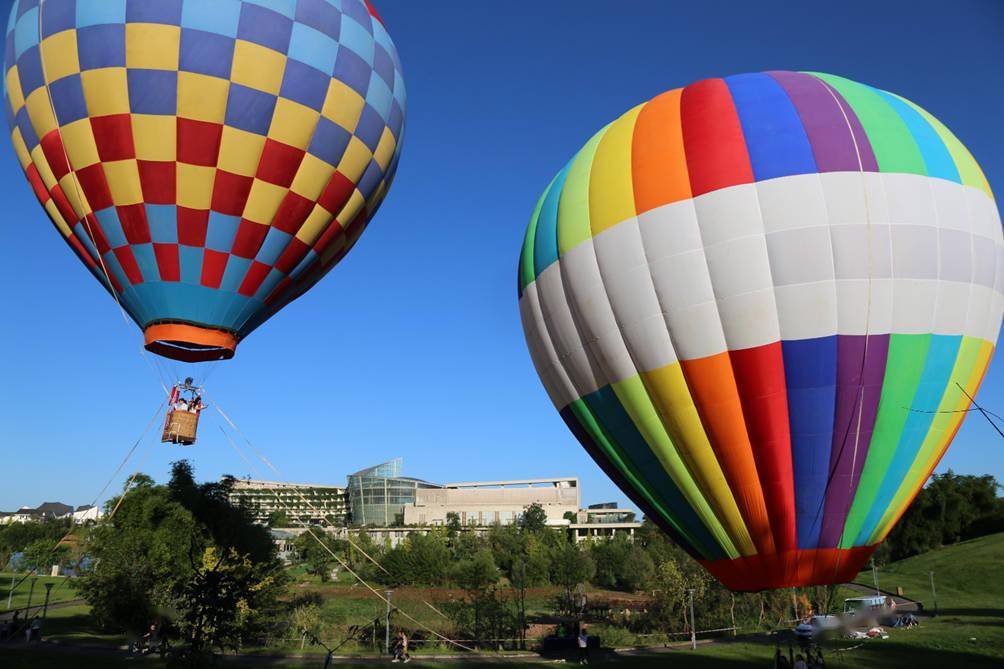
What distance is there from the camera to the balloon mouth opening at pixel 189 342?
42.3 feet

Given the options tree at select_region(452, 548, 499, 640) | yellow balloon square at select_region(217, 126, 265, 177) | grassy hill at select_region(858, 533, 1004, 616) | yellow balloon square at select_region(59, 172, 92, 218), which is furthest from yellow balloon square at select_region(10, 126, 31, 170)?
grassy hill at select_region(858, 533, 1004, 616)

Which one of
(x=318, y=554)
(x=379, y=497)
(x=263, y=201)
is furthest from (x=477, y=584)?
(x=379, y=497)

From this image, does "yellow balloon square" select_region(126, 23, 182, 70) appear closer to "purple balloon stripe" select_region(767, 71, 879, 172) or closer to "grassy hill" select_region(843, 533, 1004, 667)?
"purple balloon stripe" select_region(767, 71, 879, 172)

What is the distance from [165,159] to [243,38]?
2661 mm

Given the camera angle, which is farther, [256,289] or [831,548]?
[256,289]

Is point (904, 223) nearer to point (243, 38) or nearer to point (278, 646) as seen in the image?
point (243, 38)

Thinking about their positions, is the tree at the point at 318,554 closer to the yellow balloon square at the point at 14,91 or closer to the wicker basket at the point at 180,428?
the wicker basket at the point at 180,428

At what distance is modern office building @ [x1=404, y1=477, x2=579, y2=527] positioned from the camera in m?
104

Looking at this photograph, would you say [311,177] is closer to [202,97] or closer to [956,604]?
[202,97]

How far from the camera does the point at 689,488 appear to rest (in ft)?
38.2

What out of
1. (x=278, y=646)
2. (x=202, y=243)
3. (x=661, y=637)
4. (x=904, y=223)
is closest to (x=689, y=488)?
(x=904, y=223)

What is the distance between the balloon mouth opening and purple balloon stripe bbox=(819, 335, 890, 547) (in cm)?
1119

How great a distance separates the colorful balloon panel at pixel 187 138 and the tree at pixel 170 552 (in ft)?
29.0

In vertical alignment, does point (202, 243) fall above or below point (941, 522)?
above
